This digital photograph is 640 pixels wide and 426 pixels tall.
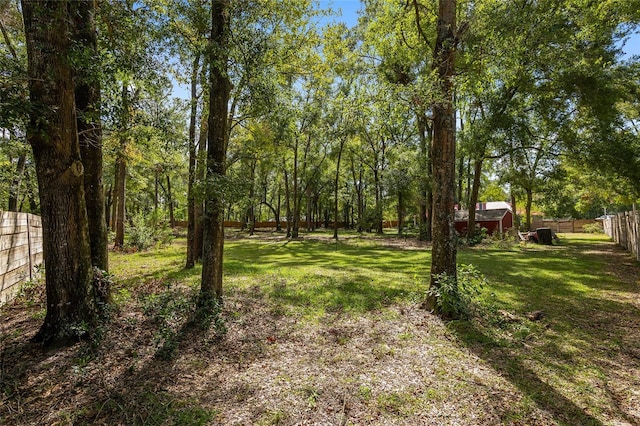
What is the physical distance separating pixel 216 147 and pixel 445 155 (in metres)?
3.39

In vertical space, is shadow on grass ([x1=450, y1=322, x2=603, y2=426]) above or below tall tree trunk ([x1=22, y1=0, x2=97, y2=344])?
below

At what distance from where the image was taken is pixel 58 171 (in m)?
3.46

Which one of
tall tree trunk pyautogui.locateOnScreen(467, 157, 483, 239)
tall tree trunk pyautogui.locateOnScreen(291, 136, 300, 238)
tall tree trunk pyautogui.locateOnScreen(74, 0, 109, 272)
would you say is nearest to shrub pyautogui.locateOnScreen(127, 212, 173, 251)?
tall tree trunk pyautogui.locateOnScreen(291, 136, 300, 238)

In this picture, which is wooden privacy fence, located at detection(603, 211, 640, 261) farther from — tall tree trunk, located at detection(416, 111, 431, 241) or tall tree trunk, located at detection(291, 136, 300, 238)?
tall tree trunk, located at detection(291, 136, 300, 238)

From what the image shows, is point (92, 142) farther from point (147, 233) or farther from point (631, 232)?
point (631, 232)

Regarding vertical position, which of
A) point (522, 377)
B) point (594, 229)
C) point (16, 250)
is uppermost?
point (16, 250)

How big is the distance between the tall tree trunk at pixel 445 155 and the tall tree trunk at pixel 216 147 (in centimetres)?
311

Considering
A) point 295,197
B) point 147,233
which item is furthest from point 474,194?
point 147,233

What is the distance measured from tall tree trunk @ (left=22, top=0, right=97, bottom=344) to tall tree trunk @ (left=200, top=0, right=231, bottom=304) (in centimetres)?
138

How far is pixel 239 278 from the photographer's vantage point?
7.56 m

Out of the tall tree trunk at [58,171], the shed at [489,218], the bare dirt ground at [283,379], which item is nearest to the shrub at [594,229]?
the shed at [489,218]

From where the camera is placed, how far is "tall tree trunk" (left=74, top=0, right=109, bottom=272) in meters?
4.02

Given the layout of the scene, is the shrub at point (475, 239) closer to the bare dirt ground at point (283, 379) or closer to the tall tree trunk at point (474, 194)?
the tall tree trunk at point (474, 194)

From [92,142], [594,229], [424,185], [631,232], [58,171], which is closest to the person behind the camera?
[58,171]
